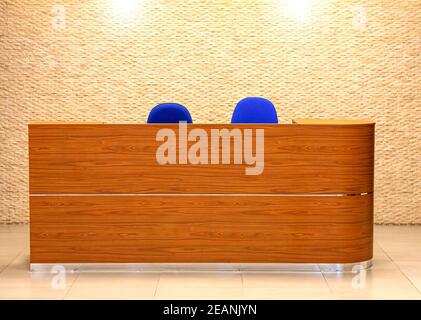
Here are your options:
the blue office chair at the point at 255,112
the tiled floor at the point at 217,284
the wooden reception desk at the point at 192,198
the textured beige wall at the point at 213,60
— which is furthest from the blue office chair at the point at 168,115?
the textured beige wall at the point at 213,60

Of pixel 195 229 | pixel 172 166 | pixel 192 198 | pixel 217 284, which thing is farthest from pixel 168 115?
pixel 217 284

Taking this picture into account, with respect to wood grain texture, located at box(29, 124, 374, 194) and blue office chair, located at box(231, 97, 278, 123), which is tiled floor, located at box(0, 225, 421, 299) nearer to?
wood grain texture, located at box(29, 124, 374, 194)

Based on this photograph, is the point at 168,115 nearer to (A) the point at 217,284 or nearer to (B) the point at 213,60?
(A) the point at 217,284

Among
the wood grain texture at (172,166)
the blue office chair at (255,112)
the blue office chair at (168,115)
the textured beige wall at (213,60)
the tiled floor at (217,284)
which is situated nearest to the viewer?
the tiled floor at (217,284)

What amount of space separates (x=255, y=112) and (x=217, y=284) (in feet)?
5.95

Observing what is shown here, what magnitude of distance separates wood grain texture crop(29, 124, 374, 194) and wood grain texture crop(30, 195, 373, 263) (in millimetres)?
93

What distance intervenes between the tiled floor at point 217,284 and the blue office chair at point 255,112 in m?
1.48

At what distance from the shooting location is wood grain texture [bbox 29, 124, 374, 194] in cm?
705

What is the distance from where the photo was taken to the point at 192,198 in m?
7.11

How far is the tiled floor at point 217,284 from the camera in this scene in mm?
6508

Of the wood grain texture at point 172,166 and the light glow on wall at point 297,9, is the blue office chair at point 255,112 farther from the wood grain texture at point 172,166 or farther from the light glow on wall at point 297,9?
the light glow on wall at point 297,9

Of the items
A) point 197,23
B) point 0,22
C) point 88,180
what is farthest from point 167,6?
point 88,180

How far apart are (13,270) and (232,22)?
3.56 meters

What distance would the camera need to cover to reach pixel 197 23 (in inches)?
365
